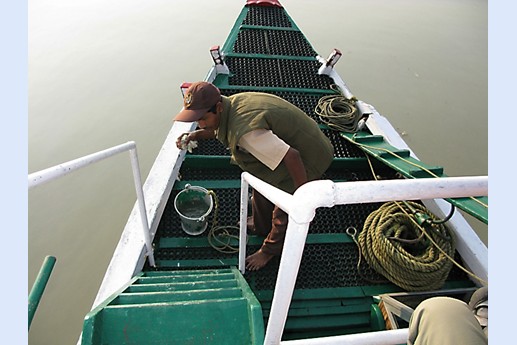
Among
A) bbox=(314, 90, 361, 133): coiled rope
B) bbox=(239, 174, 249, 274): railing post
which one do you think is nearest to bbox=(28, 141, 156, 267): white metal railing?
bbox=(239, 174, 249, 274): railing post

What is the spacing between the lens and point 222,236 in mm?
2500

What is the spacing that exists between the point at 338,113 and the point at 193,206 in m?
1.86

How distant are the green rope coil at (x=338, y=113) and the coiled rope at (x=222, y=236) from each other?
62.5 inches

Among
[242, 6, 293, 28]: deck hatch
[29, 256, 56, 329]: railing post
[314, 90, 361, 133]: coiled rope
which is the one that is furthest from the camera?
[242, 6, 293, 28]: deck hatch

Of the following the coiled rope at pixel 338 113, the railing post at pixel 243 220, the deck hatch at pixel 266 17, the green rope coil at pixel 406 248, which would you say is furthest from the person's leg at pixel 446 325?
Answer: the deck hatch at pixel 266 17

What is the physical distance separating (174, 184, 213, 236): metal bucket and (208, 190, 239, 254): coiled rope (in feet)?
0.21

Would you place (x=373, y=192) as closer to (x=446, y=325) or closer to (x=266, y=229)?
(x=446, y=325)

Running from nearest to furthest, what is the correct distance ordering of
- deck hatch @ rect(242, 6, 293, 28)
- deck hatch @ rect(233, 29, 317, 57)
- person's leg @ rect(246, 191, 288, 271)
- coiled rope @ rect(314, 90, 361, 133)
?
person's leg @ rect(246, 191, 288, 271) → coiled rope @ rect(314, 90, 361, 133) → deck hatch @ rect(233, 29, 317, 57) → deck hatch @ rect(242, 6, 293, 28)

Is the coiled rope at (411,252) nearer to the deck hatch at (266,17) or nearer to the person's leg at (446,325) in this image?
the person's leg at (446,325)

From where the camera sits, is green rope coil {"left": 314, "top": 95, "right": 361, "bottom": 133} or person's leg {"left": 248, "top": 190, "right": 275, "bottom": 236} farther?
green rope coil {"left": 314, "top": 95, "right": 361, "bottom": 133}

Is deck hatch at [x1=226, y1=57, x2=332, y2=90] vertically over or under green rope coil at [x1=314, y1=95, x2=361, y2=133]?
over

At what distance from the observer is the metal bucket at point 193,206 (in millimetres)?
2463

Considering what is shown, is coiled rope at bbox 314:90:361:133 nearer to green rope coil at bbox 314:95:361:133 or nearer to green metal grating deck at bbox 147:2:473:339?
green rope coil at bbox 314:95:361:133

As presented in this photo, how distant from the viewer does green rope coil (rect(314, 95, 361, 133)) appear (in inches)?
135
